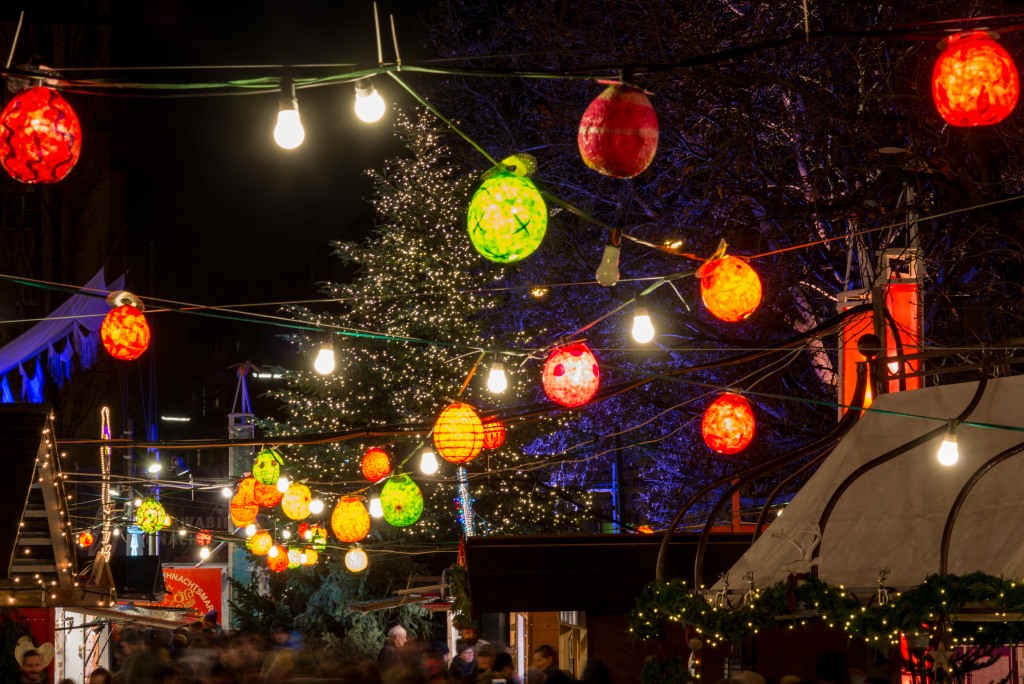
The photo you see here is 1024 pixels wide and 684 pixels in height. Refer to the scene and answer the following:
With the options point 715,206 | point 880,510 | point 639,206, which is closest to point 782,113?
point 715,206

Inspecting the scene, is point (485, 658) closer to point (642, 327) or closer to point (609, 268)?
point (642, 327)

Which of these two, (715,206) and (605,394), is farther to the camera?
(715,206)

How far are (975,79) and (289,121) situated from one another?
4.19 m

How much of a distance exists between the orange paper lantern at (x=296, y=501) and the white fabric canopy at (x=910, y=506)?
9763mm

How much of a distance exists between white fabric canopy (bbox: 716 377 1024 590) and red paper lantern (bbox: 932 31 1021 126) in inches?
98.9

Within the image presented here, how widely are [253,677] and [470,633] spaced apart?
7667mm

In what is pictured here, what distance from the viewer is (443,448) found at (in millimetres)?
12117

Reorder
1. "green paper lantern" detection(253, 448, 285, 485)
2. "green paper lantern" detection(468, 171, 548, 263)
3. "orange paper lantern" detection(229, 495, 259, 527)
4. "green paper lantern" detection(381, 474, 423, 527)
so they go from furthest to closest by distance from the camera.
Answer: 1. "orange paper lantern" detection(229, 495, 259, 527)
2. "green paper lantern" detection(253, 448, 285, 485)
3. "green paper lantern" detection(381, 474, 423, 527)
4. "green paper lantern" detection(468, 171, 548, 263)

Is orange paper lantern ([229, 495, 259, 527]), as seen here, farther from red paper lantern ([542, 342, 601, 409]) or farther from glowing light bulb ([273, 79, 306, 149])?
glowing light bulb ([273, 79, 306, 149])

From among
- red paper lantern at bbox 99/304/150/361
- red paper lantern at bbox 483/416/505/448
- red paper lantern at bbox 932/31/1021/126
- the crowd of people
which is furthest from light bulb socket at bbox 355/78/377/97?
red paper lantern at bbox 483/416/505/448

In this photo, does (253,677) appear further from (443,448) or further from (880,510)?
(880,510)

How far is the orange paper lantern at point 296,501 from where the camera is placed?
1825 cm

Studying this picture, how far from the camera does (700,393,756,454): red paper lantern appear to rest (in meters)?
12.0

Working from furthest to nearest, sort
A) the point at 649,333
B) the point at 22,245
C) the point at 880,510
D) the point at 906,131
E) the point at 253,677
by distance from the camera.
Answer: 1. the point at 22,245
2. the point at 906,131
3. the point at 253,677
4. the point at 649,333
5. the point at 880,510
